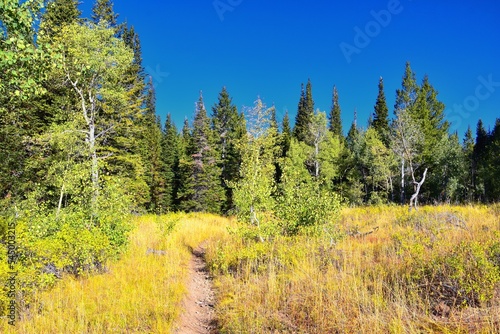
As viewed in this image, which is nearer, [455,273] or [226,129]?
[455,273]

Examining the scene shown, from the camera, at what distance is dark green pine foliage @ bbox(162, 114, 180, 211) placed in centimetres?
4202

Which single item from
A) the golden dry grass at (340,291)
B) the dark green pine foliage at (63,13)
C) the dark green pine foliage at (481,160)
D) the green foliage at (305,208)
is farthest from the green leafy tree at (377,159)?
the dark green pine foliage at (63,13)

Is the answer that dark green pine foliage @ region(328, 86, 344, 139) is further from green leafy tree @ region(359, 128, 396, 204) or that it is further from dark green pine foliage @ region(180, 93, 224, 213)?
dark green pine foliage @ region(180, 93, 224, 213)

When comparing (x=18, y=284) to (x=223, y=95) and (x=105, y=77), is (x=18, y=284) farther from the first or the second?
(x=223, y=95)

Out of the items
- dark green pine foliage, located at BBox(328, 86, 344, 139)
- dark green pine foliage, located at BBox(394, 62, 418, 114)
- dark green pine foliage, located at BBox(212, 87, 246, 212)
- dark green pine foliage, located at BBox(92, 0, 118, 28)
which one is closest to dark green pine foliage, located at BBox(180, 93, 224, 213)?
dark green pine foliage, located at BBox(212, 87, 246, 212)

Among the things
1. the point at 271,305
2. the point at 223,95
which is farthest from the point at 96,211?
the point at 223,95

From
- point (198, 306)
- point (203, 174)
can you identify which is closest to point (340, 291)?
point (198, 306)

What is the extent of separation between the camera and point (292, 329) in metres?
4.91

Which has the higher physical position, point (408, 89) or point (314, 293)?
point (408, 89)

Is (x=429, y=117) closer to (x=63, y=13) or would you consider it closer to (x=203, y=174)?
(x=203, y=174)

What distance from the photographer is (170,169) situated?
4434cm

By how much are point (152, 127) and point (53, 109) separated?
22.8 metres

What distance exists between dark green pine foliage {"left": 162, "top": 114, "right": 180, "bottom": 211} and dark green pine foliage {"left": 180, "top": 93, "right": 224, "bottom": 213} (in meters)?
5.78

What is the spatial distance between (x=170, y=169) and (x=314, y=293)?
135 feet
